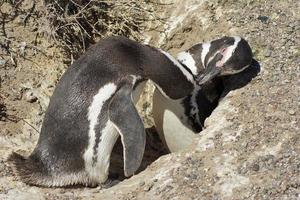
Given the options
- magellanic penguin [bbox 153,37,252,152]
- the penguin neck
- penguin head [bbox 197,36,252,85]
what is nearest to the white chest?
magellanic penguin [bbox 153,37,252,152]

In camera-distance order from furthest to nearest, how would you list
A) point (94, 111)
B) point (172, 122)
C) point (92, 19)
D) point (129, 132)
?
1. point (92, 19)
2. point (172, 122)
3. point (94, 111)
4. point (129, 132)

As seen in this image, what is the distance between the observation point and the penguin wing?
360cm

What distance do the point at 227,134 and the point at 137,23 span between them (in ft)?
4.81

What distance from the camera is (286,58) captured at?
13.7ft

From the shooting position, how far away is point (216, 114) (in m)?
3.90

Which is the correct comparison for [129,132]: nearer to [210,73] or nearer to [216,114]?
[216,114]

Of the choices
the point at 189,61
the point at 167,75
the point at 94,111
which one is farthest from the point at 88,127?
the point at 189,61

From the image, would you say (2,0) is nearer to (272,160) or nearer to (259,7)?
(259,7)

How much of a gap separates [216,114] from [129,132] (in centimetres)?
58

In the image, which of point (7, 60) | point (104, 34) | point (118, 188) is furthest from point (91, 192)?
point (104, 34)

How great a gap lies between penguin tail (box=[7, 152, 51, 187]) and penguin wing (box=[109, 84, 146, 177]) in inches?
18.0

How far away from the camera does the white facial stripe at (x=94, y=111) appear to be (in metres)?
3.70

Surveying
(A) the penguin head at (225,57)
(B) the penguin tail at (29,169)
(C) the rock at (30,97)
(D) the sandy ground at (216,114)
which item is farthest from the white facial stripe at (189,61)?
(B) the penguin tail at (29,169)

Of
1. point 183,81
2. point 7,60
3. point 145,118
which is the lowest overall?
point 145,118
